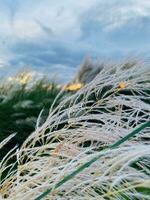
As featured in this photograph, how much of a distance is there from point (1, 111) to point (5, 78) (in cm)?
170

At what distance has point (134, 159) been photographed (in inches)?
59.0

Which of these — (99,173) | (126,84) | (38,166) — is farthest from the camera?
(126,84)

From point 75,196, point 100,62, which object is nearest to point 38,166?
point 75,196

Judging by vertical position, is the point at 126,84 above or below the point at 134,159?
above

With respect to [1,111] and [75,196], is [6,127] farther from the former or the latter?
[75,196]

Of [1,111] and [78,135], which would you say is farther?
[1,111]

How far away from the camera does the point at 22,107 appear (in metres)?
6.35

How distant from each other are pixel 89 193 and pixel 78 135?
0.24 metres

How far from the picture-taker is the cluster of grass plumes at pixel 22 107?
6.11m

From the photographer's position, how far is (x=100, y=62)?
9422mm

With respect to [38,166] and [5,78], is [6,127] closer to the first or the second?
[5,78]

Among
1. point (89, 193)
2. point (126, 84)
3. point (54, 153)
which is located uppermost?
point (126, 84)

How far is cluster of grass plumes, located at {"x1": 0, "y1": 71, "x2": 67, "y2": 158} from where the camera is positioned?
611 centimetres

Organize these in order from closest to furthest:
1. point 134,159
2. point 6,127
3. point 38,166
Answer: point 134,159, point 38,166, point 6,127
